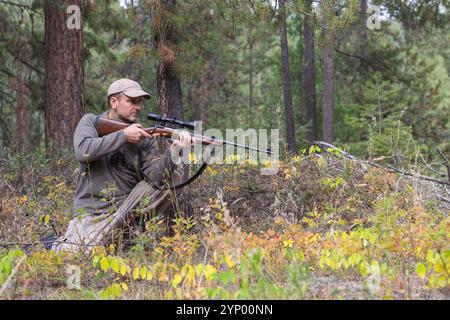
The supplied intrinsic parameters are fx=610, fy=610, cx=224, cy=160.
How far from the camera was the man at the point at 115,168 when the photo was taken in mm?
5578

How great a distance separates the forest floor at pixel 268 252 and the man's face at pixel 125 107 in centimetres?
119

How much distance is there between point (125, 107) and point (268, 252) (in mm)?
2276

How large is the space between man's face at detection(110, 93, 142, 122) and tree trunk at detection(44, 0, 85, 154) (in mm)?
4891

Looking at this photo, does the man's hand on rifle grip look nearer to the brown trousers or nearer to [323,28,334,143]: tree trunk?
the brown trousers

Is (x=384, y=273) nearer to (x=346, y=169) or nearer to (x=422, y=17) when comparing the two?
(x=346, y=169)

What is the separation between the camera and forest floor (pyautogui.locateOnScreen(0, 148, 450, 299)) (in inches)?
156

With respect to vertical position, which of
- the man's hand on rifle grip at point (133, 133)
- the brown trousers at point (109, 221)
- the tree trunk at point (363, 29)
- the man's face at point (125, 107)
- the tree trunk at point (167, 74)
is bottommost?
the brown trousers at point (109, 221)

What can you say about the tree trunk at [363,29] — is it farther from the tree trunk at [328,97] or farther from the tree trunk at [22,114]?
the tree trunk at [22,114]

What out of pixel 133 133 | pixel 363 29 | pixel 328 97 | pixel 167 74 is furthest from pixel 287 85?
pixel 133 133

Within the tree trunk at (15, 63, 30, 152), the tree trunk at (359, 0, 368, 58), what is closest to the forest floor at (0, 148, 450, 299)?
the tree trunk at (15, 63, 30, 152)

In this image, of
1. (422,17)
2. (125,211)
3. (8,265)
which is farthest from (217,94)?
(8,265)

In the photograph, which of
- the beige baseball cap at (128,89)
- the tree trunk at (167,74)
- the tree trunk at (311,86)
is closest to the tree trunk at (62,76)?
the tree trunk at (167,74)

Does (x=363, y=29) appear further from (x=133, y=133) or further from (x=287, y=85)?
(x=133, y=133)

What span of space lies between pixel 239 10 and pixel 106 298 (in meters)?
4.65
